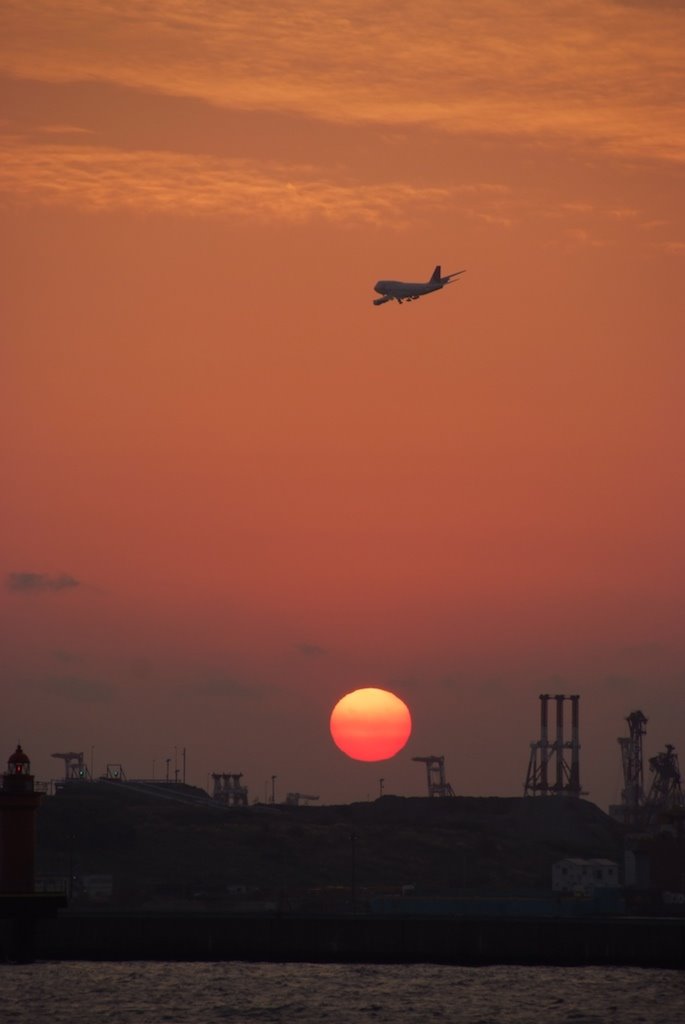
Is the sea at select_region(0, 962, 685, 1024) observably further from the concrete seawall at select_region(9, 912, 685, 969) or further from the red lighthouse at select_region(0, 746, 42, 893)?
the red lighthouse at select_region(0, 746, 42, 893)

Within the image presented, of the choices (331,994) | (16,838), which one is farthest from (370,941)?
(16,838)

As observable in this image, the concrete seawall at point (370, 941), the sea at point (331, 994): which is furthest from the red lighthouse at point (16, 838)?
the concrete seawall at point (370, 941)

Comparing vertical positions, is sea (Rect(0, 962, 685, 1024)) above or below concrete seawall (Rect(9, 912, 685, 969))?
below

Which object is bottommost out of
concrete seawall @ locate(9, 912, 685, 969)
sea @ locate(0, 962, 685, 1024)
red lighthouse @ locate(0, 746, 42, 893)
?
sea @ locate(0, 962, 685, 1024)

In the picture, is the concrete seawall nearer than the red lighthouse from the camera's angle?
No

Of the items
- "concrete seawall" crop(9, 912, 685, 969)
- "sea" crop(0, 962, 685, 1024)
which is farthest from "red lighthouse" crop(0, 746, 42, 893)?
"concrete seawall" crop(9, 912, 685, 969)

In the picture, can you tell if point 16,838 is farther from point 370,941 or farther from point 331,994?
point 370,941

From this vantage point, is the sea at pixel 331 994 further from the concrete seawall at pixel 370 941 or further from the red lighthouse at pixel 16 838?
the red lighthouse at pixel 16 838
